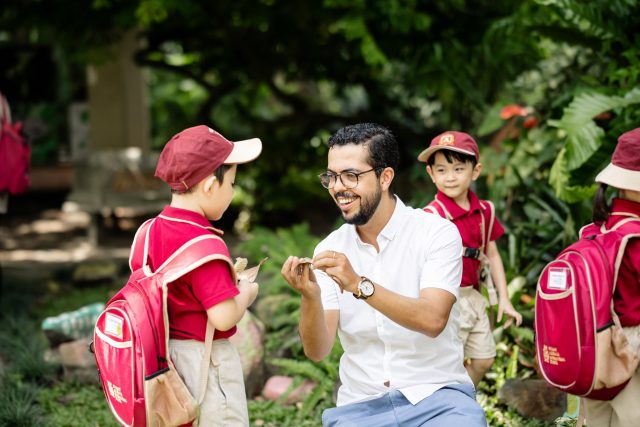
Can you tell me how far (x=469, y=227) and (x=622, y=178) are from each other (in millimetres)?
1402

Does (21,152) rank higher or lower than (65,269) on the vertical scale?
higher

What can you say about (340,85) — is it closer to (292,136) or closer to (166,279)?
(292,136)

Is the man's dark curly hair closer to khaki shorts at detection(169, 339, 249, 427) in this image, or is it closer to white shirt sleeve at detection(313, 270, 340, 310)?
white shirt sleeve at detection(313, 270, 340, 310)

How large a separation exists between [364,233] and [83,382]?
337 cm

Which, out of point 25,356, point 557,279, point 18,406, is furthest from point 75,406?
point 557,279

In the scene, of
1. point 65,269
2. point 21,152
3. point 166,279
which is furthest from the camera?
point 65,269

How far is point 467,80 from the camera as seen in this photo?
8211 mm

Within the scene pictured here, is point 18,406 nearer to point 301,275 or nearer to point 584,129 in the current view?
point 301,275

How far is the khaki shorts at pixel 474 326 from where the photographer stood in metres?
4.53

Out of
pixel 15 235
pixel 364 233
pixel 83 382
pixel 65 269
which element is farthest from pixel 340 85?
pixel 364 233

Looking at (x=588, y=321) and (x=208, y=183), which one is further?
(x=208, y=183)

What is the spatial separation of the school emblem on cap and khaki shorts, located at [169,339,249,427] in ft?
5.70

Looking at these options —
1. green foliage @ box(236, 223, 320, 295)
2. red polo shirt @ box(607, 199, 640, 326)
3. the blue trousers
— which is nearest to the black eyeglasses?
the blue trousers

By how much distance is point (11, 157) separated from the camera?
21.4 ft
